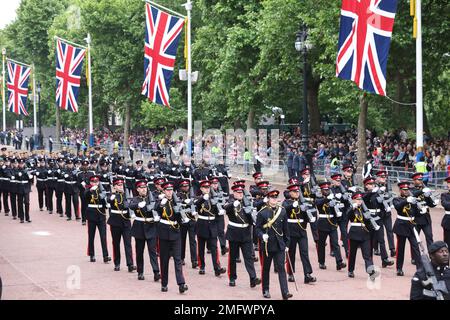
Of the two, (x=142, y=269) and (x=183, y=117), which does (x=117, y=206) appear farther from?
(x=183, y=117)

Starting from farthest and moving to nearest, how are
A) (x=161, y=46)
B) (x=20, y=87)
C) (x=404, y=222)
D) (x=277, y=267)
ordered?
(x=20, y=87) < (x=161, y=46) < (x=404, y=222) < (x=277, y=267)

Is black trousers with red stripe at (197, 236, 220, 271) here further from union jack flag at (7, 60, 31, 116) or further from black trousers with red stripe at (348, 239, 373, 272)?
union jack flag at (7, 60, 31, 116)

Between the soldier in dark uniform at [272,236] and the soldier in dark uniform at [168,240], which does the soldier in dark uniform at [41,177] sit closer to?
the soldier in dark uniform at [168,240]

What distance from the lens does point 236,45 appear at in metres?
36.7

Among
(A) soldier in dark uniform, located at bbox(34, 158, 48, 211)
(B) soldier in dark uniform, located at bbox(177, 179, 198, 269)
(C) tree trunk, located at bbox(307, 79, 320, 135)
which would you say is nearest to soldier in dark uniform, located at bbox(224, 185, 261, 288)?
(B) soldier in dark uniform, located at bbox(177, 179, 198, 269)

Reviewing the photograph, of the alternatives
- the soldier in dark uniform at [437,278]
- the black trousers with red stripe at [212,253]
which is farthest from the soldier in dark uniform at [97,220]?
the soldier in dark uniform at [437,278]

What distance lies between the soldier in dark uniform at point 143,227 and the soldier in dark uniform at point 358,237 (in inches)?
144

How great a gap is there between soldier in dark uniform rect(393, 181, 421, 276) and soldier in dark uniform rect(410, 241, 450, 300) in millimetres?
6362

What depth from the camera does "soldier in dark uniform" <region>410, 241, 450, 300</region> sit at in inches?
301

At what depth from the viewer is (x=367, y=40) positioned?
22.5 m

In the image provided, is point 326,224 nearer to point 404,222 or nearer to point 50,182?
point 404,222

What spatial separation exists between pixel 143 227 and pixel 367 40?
37.8ft

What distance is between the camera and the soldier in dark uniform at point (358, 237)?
13.8 m

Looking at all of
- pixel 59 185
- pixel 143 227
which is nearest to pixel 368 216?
pixel 143 227
